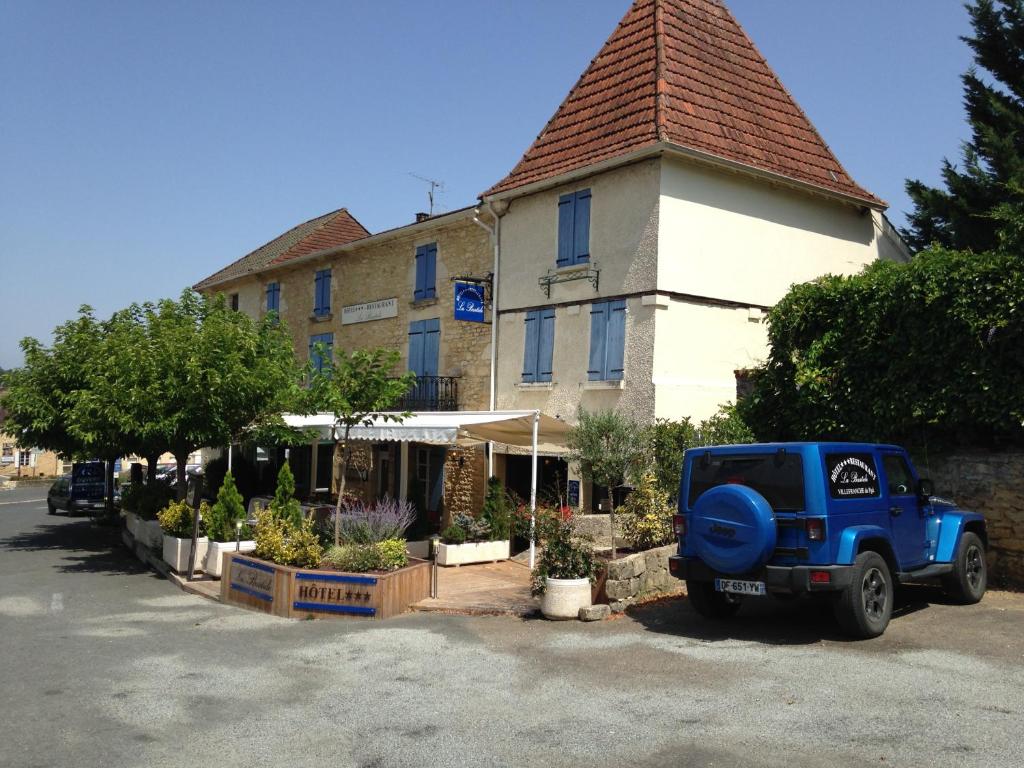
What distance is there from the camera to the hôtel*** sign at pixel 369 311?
2167 cm

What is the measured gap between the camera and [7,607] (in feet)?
40.2

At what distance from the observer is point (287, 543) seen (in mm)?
11812

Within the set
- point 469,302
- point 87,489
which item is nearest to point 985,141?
point 469,302

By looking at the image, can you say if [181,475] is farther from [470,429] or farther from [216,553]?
[470,429]

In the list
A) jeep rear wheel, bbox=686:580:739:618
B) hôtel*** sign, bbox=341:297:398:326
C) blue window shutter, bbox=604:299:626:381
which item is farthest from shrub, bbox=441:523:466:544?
hôtel*** sign, bbox=341:297:398:326

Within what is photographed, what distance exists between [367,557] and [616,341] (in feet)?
21.2

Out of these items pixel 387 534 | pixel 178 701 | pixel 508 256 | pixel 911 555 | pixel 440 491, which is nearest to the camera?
pixel 178 701

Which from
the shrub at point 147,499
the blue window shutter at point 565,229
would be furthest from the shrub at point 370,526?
the shrub at point 147,499

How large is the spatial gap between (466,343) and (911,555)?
461 inches

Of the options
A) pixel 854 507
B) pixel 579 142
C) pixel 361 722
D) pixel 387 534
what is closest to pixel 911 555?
pixel 854 507

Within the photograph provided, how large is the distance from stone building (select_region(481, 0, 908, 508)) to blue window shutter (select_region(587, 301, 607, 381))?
0.11ft

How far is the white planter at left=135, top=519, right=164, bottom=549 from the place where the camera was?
17594 mm

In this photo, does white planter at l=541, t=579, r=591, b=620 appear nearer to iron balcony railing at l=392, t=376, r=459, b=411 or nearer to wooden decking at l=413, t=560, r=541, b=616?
wooden decking at l=413, t=560, r=541, b=616

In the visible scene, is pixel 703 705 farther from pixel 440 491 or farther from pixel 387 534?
pixel 440 491
